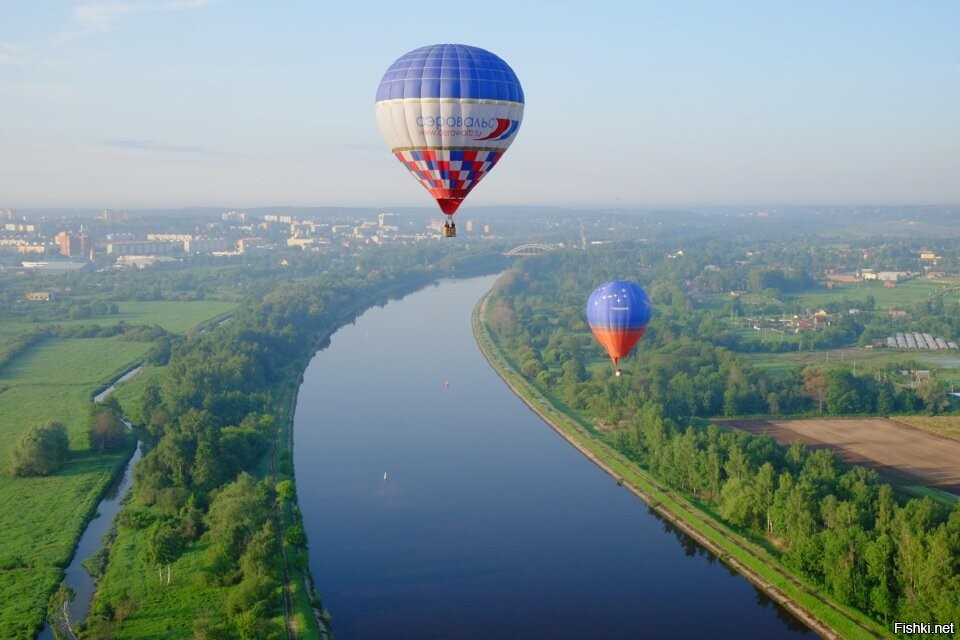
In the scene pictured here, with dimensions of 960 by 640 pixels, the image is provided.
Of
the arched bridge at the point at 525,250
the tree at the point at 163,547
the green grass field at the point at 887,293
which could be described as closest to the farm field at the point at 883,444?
the tree at the point at 163,547

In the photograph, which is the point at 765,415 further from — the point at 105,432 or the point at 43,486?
the point at 43,486

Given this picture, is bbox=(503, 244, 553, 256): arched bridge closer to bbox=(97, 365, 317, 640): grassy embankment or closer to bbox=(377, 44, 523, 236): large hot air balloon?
bbox=(97, 365, 317, 640): grassy embankment

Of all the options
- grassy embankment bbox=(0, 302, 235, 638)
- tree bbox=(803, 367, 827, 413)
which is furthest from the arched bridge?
tree bbox=(803, 367, 827, 413)

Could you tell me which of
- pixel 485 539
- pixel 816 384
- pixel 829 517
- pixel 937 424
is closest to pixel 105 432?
pixel 485 539

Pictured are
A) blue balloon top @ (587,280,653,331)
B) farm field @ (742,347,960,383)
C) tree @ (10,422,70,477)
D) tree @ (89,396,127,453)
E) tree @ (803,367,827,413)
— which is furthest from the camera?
farm field @ (742,347,960,383)

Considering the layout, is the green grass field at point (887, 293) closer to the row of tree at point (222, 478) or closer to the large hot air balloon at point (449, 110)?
the row of tree at point (222, 478)

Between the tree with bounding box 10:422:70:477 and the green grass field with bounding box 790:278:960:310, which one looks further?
the green grass field with bounding box 790:278:960:310
